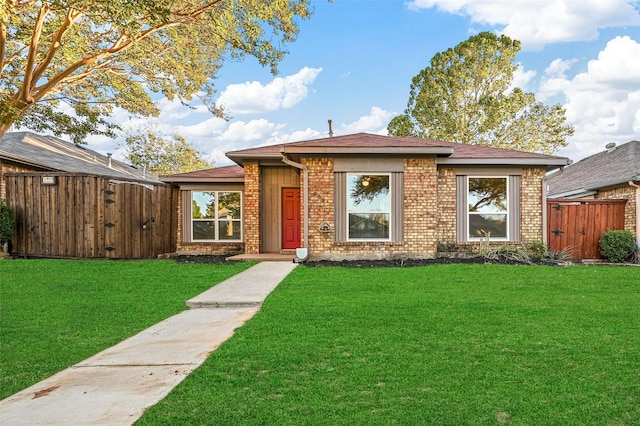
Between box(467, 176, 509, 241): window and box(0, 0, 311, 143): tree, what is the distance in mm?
6531

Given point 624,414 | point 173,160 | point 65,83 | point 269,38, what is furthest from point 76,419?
point 173,160

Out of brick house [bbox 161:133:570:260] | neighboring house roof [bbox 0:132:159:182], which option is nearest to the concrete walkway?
brick house [bbox 161:133:570:260]

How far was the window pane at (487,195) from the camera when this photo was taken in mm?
10148

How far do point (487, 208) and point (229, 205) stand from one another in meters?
7.80

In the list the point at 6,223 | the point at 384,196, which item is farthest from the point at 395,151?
the point at 6,223

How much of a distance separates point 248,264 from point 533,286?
630 centimetres

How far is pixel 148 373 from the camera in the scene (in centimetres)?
314

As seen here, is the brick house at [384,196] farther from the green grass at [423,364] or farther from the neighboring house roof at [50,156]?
the neighboring house roof at [50,156]

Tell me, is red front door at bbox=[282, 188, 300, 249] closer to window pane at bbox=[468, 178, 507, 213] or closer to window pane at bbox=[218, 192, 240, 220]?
window pane at bbox=[218, 192, 240, 220]

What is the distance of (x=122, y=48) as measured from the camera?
9.54 meters

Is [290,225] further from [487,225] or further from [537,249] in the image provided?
[537,249]

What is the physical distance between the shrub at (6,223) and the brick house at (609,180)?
15589mm

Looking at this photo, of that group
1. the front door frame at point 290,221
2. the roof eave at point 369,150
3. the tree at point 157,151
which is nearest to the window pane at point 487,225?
the roof eave at point 369,150

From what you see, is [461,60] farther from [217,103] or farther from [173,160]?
[173,160]
